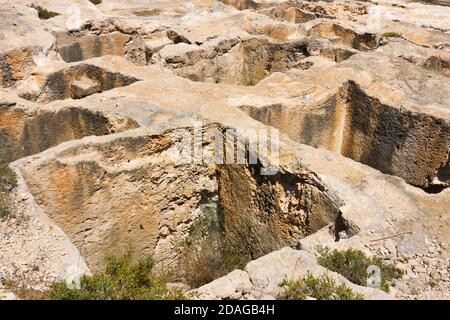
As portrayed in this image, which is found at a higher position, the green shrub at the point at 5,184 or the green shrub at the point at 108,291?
the green shrub at the point at 5,184

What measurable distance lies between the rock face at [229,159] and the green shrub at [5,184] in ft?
0.30

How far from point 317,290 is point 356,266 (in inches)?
28.1

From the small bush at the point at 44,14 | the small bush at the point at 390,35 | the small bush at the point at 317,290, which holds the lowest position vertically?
the small bush at the point at 317,290

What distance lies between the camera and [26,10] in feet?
35.7

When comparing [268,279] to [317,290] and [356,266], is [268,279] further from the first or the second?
[356,266]

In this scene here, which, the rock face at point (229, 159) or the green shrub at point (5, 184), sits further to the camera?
the green shrub at point (5, 184)

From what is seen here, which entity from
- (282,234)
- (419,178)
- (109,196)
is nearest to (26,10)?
(109,196)

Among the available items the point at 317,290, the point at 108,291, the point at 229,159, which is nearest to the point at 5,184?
the point at 108,291

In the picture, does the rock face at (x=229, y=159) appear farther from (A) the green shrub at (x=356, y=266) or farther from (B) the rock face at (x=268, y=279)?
(A) the green shrub at (x=356, y=266)

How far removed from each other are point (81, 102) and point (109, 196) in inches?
79.7

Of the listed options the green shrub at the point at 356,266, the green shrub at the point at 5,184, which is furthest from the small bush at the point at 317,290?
the green shrub at the point at 5,184

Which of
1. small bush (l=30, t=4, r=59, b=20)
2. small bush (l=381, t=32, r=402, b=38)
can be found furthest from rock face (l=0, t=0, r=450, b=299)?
small bush (l=381, t=32, r=402, b=38)

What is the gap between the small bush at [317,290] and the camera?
3887 mm
